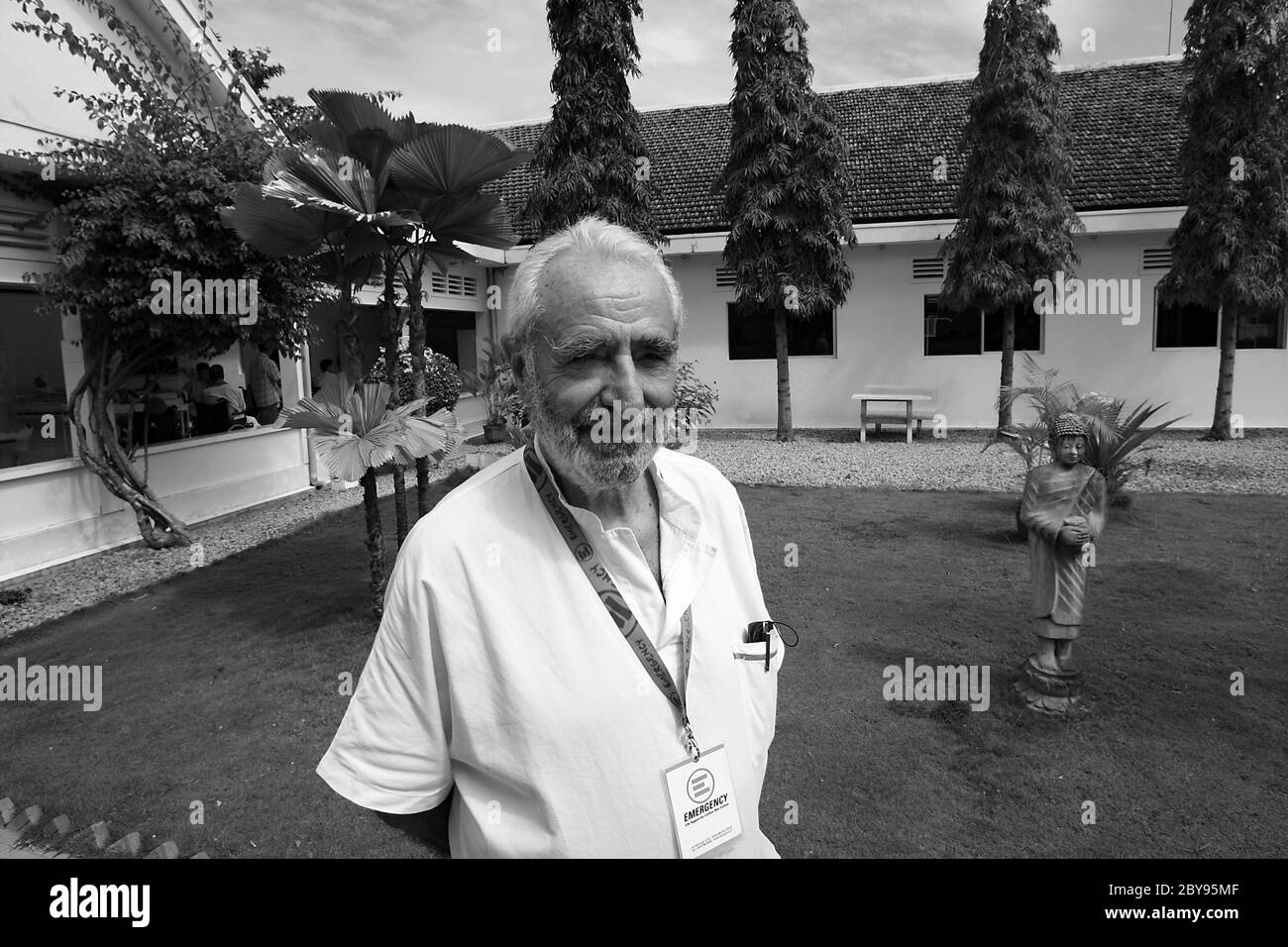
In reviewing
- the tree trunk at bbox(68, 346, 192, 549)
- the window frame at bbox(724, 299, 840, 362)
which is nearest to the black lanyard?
the tree trunk at bbox(68, 346, 192, 549)

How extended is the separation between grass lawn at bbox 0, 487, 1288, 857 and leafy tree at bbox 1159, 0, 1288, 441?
6833 millimetres

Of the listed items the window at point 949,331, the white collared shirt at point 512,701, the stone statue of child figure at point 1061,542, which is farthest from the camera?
the window at point 949,331

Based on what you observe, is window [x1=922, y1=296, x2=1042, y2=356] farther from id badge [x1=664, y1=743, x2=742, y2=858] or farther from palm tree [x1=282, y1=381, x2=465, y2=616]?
id badge [x1=664, y1=743, x2=742, y2=858]

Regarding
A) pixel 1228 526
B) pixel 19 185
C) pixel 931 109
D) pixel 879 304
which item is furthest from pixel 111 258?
pixel 931 109

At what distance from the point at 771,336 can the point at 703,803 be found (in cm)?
1694

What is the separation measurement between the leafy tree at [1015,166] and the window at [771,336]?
3.59 metres

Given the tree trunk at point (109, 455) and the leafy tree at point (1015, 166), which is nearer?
the tree trunk at point (109, 455)

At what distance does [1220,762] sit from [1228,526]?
584cm

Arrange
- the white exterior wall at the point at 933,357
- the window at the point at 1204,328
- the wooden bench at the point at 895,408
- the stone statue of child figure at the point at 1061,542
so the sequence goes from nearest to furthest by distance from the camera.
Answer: the stone statue of child figure at the point at 1061,542
the wooden bench at the point at 895,408
the window at the point at 1204,328
the white exterior wall at the point at 933,357

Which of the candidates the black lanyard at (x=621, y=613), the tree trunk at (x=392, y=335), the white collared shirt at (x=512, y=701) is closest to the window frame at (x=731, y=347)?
the tree trunk at (x=392, y=335)

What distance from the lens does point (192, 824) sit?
3.99 metres

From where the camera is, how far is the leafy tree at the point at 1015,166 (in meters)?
13.8

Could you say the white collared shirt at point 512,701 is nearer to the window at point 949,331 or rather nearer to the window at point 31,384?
the window at point 31,384

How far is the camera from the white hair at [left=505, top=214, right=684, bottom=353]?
1.85m
